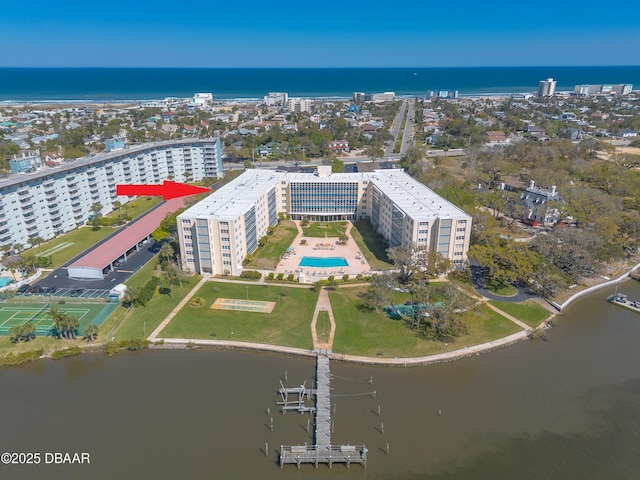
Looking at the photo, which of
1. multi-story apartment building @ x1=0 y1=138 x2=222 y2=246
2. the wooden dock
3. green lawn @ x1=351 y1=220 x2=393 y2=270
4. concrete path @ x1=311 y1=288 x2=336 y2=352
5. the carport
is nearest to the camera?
the wooden dock

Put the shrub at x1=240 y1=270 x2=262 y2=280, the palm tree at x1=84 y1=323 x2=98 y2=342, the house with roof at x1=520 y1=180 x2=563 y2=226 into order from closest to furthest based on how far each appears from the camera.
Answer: the palm tree at x1=84 y1=323 x2=98 y2=342
the shrub at x1=240 y1=270 x2=262 y2=280
the house with roof at x1=520 y1=180 x2=563 y2=226

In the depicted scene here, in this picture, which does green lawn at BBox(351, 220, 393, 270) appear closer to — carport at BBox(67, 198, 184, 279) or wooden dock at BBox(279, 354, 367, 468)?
wooden dock at BBox(279, 354, 367, 468)

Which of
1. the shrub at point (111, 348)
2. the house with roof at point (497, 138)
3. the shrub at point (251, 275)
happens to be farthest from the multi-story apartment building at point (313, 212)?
the house with roof at point (497, 138)

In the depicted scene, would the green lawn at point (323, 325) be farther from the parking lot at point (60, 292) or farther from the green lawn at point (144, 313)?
the parking lot at point (60, 292)

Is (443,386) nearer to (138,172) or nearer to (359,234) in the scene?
(359,234)

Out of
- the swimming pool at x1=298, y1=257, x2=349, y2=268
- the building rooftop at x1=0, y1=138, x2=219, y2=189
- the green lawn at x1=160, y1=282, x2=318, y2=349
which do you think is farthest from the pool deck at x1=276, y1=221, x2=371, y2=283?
the building rooftop at x1=0, y1=138, x2=219, y2=189

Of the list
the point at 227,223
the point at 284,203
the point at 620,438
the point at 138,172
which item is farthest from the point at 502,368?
the point at 138,172
